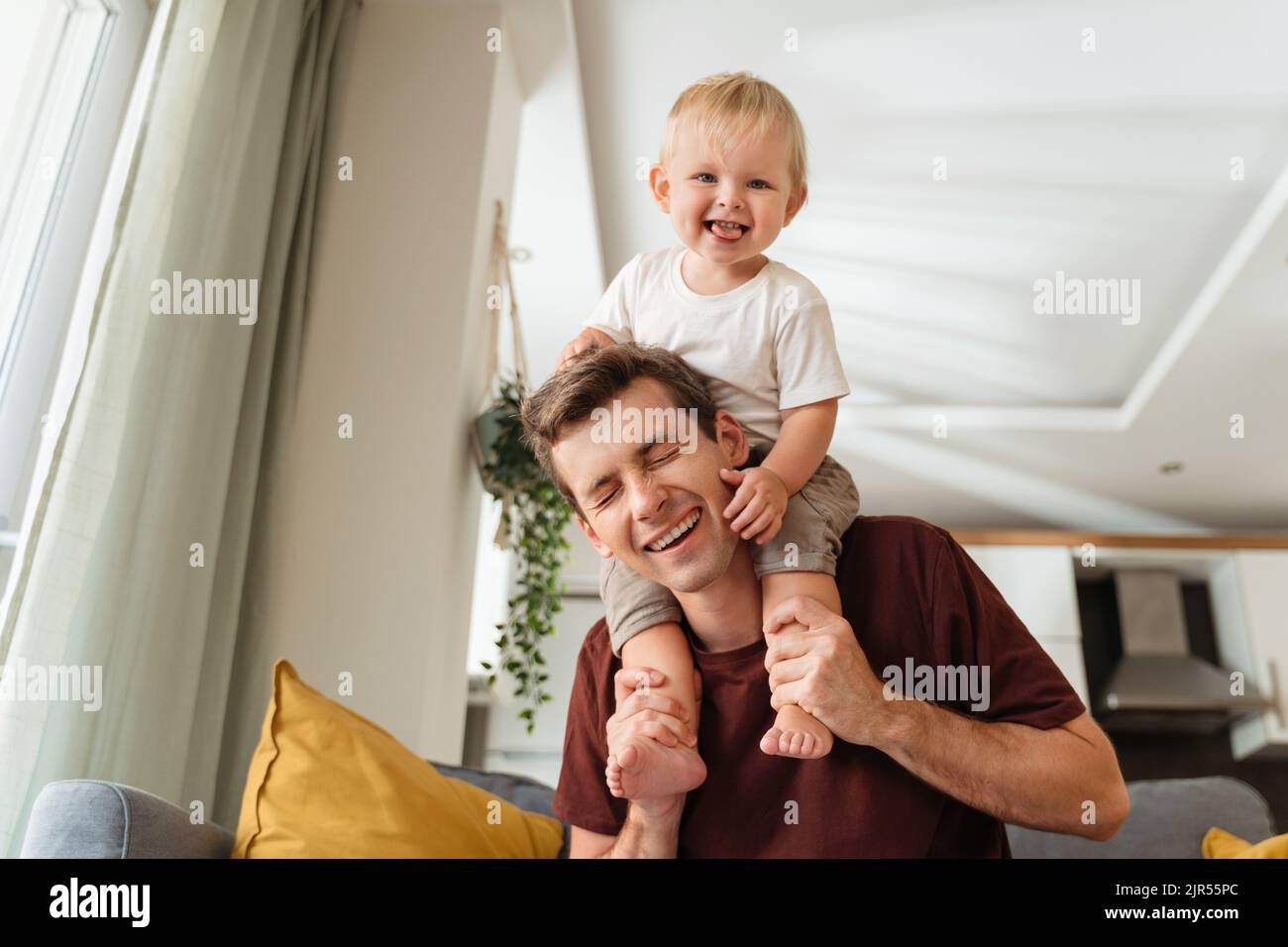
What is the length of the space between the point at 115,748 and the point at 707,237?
1.22 metres

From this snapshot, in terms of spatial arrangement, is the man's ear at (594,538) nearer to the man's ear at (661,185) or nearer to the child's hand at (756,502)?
the child's hand at (756,502)

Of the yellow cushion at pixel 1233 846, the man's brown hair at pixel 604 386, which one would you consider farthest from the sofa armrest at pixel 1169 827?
the man's brown hair at pixel 604 386

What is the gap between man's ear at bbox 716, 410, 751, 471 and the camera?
1016 millimetres

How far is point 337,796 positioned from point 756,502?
63cm

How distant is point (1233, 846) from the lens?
5.27ft

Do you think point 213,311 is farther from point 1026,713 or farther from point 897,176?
point 897,176

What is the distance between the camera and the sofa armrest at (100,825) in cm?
103

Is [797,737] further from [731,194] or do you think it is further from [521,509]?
[521,509]

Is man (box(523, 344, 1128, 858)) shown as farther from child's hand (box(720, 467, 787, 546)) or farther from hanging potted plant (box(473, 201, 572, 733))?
hanging potted plant (box(473, 201, 572, 733))

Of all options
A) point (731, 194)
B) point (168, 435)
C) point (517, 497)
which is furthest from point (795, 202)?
point (517, 497)

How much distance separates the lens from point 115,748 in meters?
1.58

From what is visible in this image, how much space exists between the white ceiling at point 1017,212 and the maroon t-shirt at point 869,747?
6.25 feet
